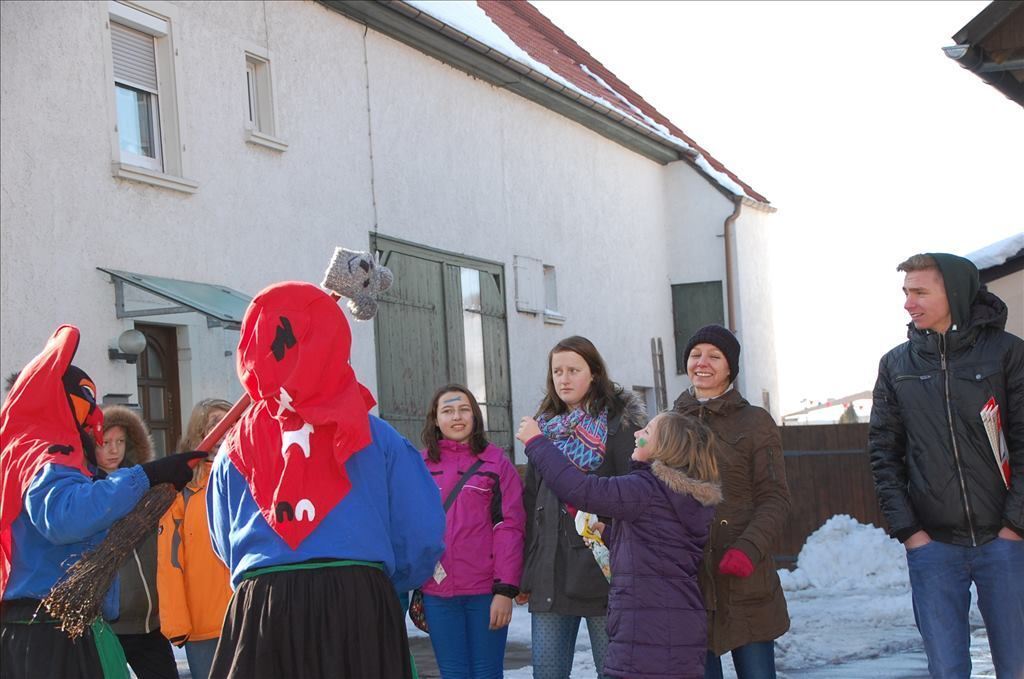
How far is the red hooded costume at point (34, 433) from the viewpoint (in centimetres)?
441

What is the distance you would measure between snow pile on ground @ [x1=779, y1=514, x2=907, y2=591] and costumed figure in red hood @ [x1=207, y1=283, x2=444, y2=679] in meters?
10.3

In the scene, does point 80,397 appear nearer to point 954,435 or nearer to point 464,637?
point 464,637

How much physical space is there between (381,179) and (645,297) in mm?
9172

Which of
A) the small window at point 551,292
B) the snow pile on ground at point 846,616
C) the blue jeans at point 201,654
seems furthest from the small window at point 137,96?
the small window at point 551,292

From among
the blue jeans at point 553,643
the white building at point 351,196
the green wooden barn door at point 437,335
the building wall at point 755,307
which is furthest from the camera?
the building wall at point 755,307

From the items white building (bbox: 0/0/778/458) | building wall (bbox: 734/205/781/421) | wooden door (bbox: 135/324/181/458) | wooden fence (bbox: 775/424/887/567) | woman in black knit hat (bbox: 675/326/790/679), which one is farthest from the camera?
building wall (bbox: 734/205/781/421)

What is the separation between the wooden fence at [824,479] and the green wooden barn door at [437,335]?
429 cm

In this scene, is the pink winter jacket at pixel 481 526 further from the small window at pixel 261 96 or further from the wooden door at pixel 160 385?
the small window at pixel 261 96

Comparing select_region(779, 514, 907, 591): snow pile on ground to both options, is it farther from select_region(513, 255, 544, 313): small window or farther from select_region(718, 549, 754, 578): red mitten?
select_region(718, 549, 754, 578): red mitten

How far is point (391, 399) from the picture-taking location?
52.3ft

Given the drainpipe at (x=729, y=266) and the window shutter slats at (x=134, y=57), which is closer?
the window shutter slats at (x=134, y=57)

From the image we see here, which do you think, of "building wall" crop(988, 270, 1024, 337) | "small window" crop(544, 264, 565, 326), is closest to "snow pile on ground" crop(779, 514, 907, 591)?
"building wall" crop(988, 270, 1024, 337)

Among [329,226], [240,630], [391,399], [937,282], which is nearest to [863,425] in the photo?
[391,399]

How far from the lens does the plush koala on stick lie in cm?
434
